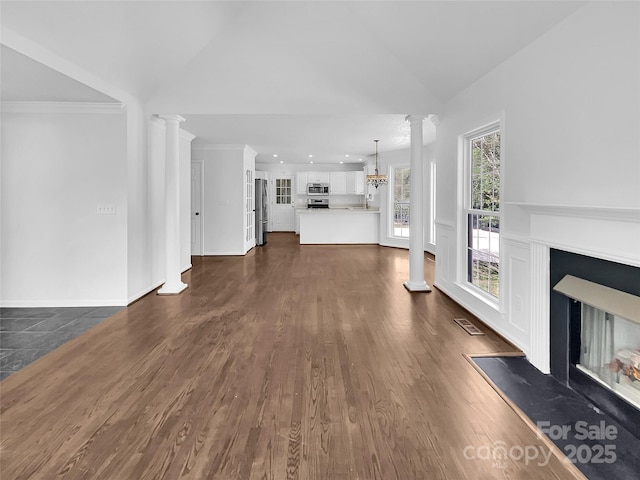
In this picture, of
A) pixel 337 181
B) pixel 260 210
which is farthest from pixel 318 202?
pixel 260 210

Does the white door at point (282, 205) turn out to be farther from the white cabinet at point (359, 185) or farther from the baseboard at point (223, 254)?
the baseboard at point (223, 254)

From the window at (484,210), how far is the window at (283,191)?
31.1ft

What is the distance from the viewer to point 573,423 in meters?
1.97

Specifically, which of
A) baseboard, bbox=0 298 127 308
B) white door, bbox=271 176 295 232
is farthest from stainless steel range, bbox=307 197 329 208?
baseboard, bbox=0 298 127 308

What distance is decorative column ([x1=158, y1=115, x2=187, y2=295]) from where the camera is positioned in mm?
4896

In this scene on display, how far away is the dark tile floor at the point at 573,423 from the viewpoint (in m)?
1.67

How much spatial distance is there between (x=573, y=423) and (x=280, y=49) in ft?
15.3

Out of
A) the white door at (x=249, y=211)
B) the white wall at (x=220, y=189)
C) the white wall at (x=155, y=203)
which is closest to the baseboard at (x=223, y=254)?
the white wall at (x=220, y=189)

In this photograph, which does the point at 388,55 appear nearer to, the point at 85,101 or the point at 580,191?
the point at 580,191

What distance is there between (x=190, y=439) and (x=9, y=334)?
2687 millimetres

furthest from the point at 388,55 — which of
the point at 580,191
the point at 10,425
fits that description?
the point at 10,425

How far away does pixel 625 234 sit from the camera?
1.90 m

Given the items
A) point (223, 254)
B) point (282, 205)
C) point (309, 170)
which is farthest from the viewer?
point (282, 205)

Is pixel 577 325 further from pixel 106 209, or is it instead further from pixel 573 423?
pixel 106 209
